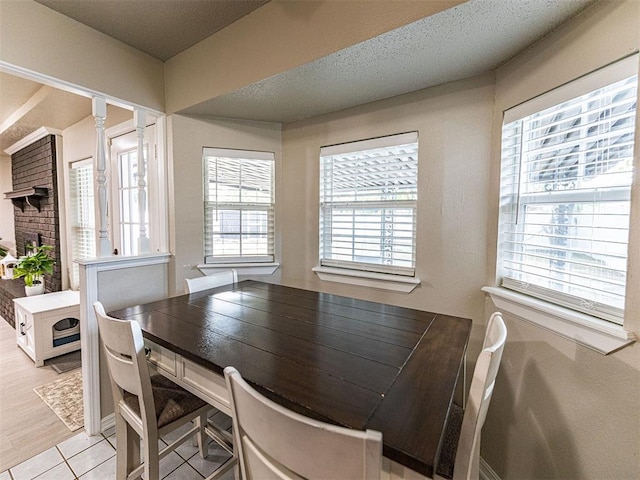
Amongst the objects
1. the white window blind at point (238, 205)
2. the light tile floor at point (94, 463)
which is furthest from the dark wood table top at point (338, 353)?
the light tile floor at point (94, 463)

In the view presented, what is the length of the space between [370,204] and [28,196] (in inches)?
187

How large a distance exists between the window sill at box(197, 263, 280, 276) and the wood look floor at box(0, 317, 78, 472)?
4.34 ft

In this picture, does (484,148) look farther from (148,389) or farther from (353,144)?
(148,389)

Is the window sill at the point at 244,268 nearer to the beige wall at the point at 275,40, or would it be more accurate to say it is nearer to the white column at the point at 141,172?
the white column at the point at 141,172

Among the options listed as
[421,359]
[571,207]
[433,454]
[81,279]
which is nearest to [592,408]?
[421,359]

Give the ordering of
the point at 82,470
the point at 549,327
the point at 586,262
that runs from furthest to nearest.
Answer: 1. the point at 82,470
2. the point at 549,327
3. the point at 586,262

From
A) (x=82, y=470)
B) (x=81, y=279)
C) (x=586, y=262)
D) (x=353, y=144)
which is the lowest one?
(x=82, y=470)

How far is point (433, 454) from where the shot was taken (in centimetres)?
63

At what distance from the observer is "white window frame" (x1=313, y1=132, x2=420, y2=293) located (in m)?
2.01

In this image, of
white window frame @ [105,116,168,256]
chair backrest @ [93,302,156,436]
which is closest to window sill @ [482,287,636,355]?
chair backrest @ [93,302,156,436]

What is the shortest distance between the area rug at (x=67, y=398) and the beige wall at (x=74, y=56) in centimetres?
222

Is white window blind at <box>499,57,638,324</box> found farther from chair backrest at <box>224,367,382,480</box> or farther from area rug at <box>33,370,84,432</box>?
area rug at <box>33,370,84,432</box>

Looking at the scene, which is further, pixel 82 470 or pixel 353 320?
pixel 82 470

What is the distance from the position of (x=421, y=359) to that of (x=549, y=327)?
703mm
